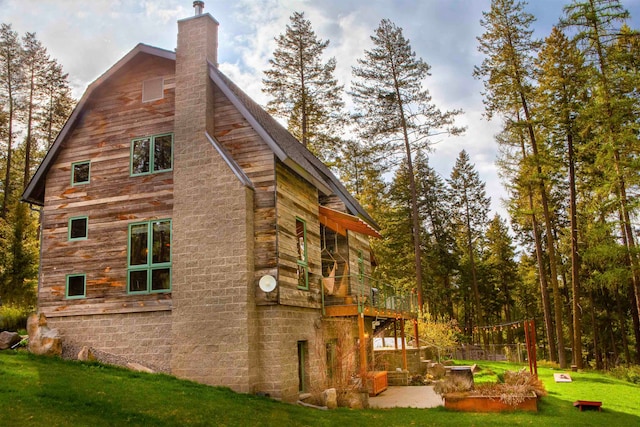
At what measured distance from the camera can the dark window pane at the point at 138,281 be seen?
14.2 m

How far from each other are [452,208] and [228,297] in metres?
37.1

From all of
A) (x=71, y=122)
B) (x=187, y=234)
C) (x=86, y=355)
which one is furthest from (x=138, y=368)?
(x=71, y=122)

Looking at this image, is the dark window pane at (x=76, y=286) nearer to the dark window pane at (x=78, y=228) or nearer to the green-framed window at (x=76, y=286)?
the green-framed window at (x=76, y=286)

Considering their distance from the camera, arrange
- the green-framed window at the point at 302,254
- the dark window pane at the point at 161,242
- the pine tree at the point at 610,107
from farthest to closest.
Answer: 1. the pine tree at the point at 610,107
2. the green-framed window at the point at 302,254
3. the dark window pane at the point at 161,242

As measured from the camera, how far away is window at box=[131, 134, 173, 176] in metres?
14.9

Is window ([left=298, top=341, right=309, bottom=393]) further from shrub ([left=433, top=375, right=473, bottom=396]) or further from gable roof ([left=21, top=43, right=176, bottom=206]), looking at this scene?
gable roof ([left=21, top=43, right=176, bottom=206])

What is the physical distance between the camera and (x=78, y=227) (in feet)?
50.5

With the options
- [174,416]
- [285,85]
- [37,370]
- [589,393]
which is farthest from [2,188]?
[589,393]

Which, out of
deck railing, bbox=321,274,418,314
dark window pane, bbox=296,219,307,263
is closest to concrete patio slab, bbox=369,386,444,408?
deck railing, bbox=321,274,418,314

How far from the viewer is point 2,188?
3828 cm

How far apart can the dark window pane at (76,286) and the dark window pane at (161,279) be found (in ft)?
7.81

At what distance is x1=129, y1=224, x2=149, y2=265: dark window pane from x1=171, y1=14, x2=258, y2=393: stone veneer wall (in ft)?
3.52

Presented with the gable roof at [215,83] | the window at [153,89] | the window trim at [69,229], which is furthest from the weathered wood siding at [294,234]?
the window trim at [69,229]

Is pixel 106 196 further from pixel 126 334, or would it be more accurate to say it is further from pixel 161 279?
pixel 126 334
